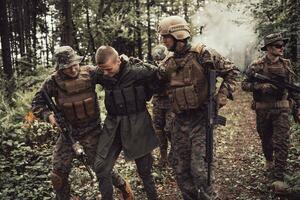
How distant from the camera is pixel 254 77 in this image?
7.09 m

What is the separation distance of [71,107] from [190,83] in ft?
6.14

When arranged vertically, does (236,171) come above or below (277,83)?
below

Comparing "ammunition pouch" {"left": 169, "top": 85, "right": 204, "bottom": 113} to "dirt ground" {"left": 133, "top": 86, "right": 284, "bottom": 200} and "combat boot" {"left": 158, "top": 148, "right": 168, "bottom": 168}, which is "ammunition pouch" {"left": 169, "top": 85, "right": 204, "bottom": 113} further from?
"combat boot" {"left": 158, "top": 148, "right": 168, "bottom": 168}

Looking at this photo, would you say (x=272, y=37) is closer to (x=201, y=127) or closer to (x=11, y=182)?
(x=201, y=127)

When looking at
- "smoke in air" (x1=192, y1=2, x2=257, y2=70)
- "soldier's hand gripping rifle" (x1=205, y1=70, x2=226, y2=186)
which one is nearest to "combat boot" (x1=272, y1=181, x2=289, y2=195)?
"soldier's hand gripping rifle" (x1=205, y1=70, x2=226, y2=186)

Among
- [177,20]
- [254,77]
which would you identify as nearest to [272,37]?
[254,77]

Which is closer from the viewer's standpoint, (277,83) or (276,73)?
(277,83)

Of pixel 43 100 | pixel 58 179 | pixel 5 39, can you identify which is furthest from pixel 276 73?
pixel 5 39

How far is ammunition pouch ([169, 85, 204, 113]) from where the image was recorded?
218 inches

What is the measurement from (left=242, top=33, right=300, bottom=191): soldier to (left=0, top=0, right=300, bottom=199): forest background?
1729mm

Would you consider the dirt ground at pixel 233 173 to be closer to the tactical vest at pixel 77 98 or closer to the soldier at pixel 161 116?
the soldier at pixel 161 116

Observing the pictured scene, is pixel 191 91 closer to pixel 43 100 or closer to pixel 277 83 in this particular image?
pixel 277 83

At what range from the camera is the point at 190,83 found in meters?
5.57

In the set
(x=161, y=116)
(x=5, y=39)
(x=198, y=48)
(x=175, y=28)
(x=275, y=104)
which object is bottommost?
(x=161, y=116)
